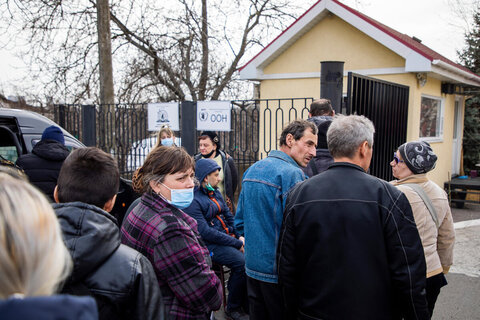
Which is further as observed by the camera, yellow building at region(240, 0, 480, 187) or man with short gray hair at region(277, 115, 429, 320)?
yellow building at region(240, 0, 480, 187)

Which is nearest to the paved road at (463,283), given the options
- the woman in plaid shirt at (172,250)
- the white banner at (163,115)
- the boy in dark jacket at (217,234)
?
the boy in dark jacket at (217,234)

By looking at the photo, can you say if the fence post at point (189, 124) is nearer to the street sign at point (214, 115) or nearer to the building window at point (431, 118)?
the street sign at point (214, 115)

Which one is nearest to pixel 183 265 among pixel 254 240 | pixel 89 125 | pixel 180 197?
pixel 180 197

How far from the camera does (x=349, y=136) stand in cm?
230

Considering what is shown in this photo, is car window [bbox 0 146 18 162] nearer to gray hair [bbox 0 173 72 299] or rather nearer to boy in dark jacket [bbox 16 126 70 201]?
boy in dark jacket [bbox 16 126 70 201]

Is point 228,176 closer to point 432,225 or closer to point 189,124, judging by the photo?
point 189,124

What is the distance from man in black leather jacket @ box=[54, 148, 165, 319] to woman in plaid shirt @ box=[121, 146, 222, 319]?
363 millimetres

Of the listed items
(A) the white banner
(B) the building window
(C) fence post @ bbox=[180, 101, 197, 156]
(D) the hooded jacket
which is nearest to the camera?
(D) the hooded jacket

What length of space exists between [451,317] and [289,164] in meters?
2.80

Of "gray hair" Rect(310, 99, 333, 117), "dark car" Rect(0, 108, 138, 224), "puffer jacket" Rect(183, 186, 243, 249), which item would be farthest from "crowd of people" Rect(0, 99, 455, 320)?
"dark car" Rect(0, 108, 138, 224)

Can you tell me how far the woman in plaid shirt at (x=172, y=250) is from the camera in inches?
81.5

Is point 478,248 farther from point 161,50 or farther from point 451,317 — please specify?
point 161,50

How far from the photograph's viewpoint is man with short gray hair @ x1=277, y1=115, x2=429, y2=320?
211 centimetres

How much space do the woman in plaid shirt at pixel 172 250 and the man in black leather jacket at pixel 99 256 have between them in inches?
14.3
